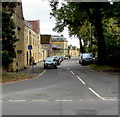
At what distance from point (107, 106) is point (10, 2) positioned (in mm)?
12742

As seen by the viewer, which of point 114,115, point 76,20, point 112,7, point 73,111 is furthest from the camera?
point 76,20

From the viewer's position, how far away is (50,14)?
33.9 meters

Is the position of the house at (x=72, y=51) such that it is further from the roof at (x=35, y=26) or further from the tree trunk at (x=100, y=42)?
the tree trunk at (x=100, y=42)

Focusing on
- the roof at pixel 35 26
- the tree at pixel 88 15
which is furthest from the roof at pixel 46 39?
the tree at pixel 88 15

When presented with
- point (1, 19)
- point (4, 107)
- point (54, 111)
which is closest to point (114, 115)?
point (54, 111)

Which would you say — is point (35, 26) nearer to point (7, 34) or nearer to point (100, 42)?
point (100, 42)

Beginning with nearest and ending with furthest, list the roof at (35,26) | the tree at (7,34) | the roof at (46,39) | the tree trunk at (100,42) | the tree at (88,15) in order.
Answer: the tree at (7,34) < the tree at (88,15) < the tree trunk at (100,42) < the roof at (35,26) < the roof at (46,39)

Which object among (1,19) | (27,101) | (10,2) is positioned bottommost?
(27,101)

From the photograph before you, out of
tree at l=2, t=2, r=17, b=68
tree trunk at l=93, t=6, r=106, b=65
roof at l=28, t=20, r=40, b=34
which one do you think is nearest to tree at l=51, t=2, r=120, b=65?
tree trunk at l=93, t=6, r=106, b=65

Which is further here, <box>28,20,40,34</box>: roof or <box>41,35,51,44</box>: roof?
<box>41,35,51,44</box>: roof

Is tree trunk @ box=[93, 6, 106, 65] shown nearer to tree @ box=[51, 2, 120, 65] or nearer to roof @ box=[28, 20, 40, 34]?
tree @ box=[51, 2, 120, 65]

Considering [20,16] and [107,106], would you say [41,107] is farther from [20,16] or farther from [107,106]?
[20,16]

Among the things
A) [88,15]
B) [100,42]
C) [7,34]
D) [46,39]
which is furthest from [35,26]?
[7,34]

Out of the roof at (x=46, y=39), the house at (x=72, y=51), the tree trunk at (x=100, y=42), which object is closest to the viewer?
the tree trunk at (x=100, y=42)
